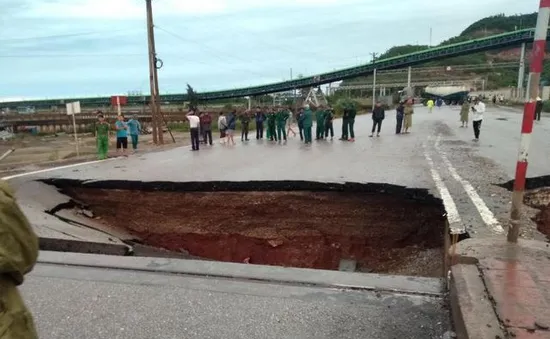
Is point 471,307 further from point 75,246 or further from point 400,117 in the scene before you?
point 400,117

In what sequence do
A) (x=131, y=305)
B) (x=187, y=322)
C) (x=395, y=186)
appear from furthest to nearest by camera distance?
(x=395, y=186)
(x=131, y=305)
(x=187, y=322)

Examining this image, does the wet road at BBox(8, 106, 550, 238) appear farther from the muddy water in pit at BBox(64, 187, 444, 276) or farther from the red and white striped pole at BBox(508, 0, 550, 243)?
the red and white striped pole at BBox(508, 0, 550, 243)

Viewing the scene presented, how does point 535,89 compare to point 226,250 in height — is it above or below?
above

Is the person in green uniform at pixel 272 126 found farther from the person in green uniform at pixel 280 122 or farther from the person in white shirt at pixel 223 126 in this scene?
the person in white shirt at pixel 223 126

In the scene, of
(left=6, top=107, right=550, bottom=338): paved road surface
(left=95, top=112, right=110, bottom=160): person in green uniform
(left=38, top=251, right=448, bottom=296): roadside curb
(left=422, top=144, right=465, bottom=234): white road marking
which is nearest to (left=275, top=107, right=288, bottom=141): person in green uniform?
(left=95, top=112, right=110, bottom=160): person in green uniform

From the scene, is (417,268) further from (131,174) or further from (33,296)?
(131,174)

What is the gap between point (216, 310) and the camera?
11.8 feet

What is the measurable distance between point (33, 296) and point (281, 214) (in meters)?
4.55

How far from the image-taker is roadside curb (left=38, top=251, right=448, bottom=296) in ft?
13.3

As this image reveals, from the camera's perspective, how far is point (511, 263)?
360 centimetres

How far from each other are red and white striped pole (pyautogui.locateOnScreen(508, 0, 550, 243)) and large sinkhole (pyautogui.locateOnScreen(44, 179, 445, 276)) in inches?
92.5

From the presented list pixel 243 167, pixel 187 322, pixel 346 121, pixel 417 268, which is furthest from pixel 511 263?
pixel 346 121

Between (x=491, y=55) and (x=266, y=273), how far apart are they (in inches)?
6147

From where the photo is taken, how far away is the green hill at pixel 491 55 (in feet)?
341
